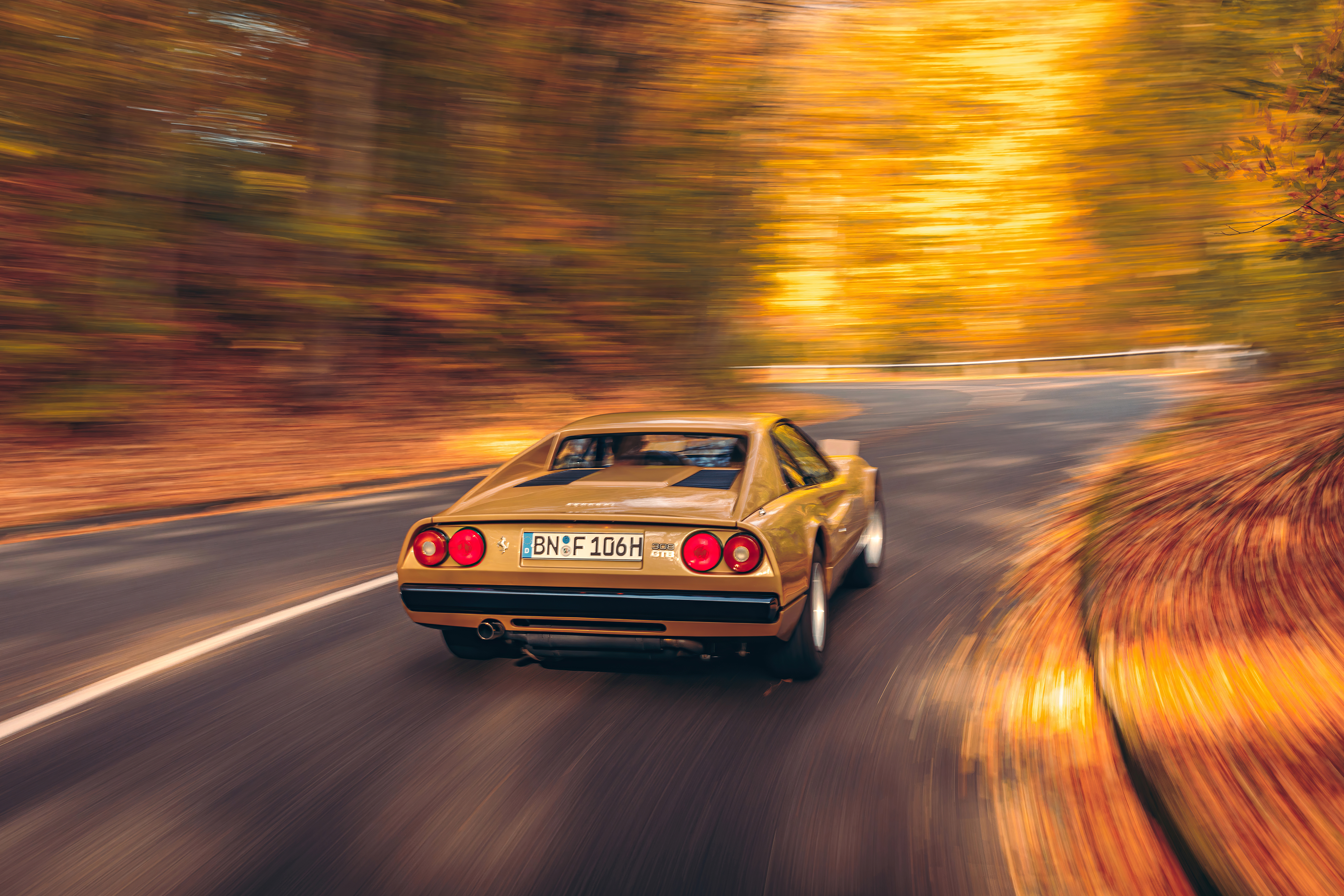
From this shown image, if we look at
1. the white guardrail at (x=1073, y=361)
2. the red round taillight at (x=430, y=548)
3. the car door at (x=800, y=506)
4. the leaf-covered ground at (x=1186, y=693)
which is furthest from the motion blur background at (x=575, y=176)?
the red round taillight at (x=430, y=548)

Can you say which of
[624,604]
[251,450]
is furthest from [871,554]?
[251,450]

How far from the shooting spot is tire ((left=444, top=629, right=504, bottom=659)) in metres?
5.09

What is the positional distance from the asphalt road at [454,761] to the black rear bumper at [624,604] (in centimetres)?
43

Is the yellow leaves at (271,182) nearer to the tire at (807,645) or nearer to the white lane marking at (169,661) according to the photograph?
the white lane marking at (169,661)

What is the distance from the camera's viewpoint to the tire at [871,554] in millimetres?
6723

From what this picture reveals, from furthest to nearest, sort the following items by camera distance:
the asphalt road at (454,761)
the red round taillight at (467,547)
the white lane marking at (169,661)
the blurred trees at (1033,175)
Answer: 1. the blurred trees at (1033,175)
2. the red round taillight at (467,547)
3. the white lane marking at (169,661)
4. the asphalt road at (454,761)

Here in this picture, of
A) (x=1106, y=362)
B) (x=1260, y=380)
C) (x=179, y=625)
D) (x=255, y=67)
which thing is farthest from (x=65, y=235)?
(x=1106, y=362)

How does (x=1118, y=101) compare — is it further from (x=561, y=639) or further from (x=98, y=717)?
(x=98, y=717)

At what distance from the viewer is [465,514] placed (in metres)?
4.64

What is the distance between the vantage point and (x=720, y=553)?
14.2 ft

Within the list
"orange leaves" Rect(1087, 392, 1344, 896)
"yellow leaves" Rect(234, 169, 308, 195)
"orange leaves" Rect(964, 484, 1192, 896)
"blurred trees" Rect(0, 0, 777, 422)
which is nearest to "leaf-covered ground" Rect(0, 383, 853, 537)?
"blurred trees" Rect(0, 0, 777, 422)

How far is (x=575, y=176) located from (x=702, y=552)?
57.3 feet

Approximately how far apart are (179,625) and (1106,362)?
40108mm

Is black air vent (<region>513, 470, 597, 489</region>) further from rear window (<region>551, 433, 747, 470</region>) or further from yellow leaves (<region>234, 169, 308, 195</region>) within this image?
yellow leaves (<region>234, 169, 308, 195</region>)
